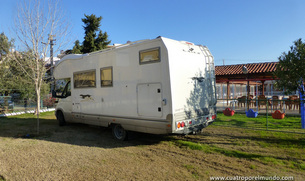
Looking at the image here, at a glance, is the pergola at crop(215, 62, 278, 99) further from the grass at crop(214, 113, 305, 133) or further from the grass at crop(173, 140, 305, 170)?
the grass at crop(173, 140, 305, 170)

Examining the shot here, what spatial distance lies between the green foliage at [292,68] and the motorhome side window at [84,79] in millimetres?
6035

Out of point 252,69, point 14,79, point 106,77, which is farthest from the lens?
point 14,79

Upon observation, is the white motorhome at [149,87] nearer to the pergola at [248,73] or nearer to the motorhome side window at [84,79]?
the motorhome side window at [84,79]

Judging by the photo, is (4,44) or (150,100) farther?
(4,44)

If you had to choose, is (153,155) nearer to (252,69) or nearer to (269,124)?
(269,124)

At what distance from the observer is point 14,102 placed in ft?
46.4

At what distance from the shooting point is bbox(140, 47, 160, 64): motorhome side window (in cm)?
539

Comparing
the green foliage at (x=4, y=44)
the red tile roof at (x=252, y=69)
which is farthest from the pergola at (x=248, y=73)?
the green foliage at (x=4, y=44)

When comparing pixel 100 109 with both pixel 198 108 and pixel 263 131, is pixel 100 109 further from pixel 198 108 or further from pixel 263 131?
pixel 263 131

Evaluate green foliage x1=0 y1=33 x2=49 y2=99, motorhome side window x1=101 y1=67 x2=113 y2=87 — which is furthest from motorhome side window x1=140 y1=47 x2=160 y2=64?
green foliage x1=0 y1=33 x2=49 y2=99

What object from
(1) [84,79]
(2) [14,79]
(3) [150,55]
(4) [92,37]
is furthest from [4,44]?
(3) [150,55]

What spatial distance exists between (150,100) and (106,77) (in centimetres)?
199

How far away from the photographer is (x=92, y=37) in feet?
72.4

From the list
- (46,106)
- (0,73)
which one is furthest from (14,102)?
(0,73)
